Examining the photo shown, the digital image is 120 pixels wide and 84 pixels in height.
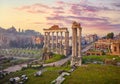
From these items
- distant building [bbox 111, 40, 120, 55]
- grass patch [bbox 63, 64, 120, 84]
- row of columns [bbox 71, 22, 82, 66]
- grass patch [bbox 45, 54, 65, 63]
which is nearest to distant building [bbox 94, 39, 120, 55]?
distant building [bbox 111, 40, 120, 55]

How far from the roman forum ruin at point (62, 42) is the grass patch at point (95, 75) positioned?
34.0 inches

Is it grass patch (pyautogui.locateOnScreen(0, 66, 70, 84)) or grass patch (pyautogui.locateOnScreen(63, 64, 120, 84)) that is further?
grass patch (pyautogui.locateOnScreen(0, 66, 70, 84))

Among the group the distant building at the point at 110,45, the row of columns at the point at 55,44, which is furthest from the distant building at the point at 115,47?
the row of columns at the point at 55,44

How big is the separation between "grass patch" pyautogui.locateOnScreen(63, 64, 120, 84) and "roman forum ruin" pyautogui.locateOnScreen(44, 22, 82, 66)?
863 millimetres

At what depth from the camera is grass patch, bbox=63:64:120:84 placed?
839 cm

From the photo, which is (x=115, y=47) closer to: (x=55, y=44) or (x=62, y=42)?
(x=62, y=42)

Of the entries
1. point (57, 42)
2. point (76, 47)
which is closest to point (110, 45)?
point (76, 47)

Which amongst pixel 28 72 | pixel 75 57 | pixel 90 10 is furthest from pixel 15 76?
pixel 90 10

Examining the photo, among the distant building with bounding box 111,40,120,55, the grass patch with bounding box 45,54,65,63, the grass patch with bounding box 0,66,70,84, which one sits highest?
the distant building with bounding box 111,40,120,55

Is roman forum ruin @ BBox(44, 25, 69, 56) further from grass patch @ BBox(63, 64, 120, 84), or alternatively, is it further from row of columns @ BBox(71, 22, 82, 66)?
grass patch @ BBox(63, 64, 120, 84)

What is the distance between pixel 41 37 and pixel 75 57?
61.6 inches

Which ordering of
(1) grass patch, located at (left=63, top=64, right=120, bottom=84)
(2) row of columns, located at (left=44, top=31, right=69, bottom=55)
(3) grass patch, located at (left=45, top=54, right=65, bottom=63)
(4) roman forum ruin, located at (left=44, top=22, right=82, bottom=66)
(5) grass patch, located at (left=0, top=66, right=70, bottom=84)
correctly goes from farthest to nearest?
(2) row of columns, located at (left=44, top=31, right=69, bottom=55), (3) grass patch, located at (left=45, top=54, right=65, bottom=63), (4) roman forum ruin, located at (left=44, top=22, right=82, bottom=66), (5) grass patch, located at (left=0, top=66, right=70, bottom=84), (1) grass patch, located at (left=63, top=64, right=120, bottom=84)

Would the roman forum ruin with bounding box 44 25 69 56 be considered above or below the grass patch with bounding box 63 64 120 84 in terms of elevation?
above

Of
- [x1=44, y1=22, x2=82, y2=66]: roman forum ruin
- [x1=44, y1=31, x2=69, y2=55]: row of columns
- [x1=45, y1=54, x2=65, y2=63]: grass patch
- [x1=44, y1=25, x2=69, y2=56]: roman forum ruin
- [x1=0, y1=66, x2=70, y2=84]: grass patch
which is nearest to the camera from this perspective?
[x1=0, y1=66, x2=70, y2=84]: grass patch
